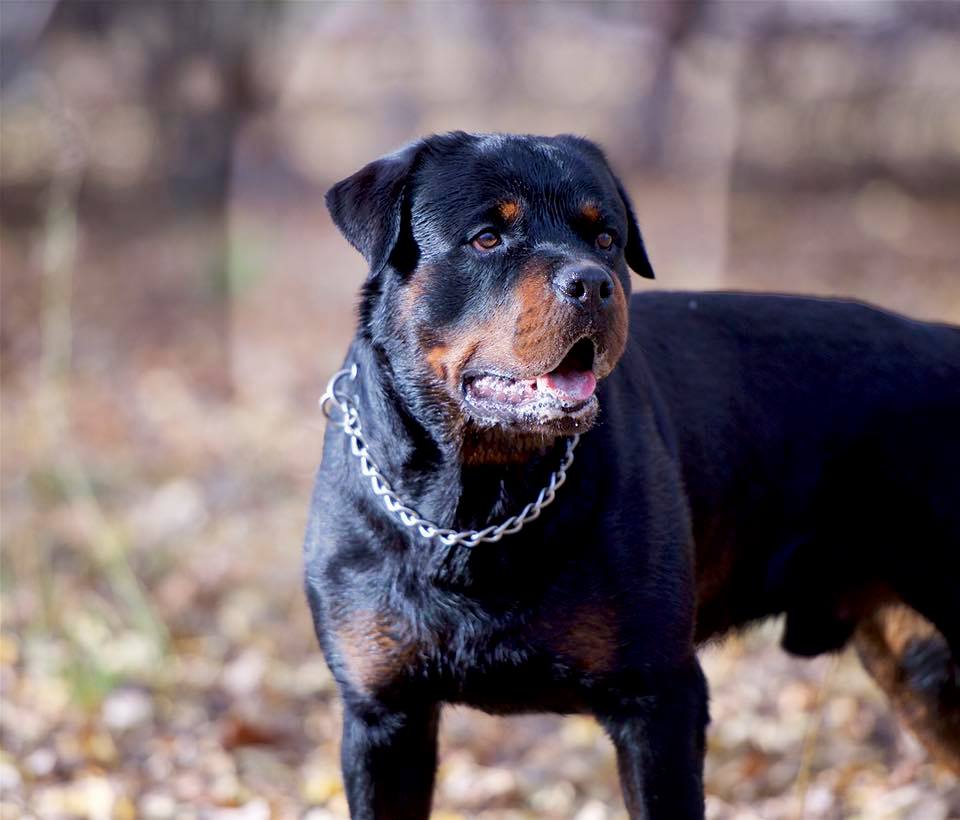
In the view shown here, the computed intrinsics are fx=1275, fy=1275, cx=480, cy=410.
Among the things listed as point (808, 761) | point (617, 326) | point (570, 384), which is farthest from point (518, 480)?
point (808, 761)

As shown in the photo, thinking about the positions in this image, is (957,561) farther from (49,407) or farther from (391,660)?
(49,407)

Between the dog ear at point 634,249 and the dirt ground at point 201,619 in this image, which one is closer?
the dog ear at point 634,249

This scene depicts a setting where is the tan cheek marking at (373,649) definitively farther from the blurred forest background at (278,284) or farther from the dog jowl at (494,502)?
the blurred forest background at (278,284)

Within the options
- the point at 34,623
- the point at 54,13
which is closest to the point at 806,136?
the point at 54,13

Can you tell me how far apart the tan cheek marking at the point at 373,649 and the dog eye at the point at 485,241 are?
83 cm

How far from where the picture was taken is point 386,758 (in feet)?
9.59

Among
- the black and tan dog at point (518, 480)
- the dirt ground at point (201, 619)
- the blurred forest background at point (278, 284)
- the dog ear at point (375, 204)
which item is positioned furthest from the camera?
the blurred forest background at point (278, 284)

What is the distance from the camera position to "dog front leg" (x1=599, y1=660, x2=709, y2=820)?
8.96ft

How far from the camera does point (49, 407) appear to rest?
5.79 metres

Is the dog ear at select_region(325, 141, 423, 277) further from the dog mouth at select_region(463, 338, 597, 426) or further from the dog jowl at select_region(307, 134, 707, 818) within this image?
the dog mouth at select_region(463, 338, 597, 426)

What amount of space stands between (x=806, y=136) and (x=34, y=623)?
927 centimetres

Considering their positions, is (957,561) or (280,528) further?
(280,528)

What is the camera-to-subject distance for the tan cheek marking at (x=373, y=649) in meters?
2.78

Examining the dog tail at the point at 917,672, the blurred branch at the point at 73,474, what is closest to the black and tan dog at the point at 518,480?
the dog tail at the point at 917,672
